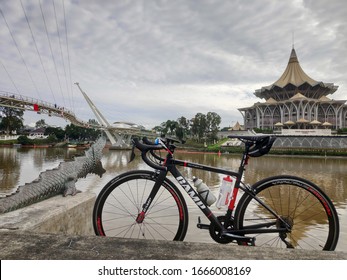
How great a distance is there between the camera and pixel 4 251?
68.9 inches

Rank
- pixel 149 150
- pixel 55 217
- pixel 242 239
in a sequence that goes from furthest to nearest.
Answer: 1. pixel 55 217
2. pixel 149 150
3. pixel 242 239

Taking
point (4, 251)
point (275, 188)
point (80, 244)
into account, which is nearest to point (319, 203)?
point (275, 188)

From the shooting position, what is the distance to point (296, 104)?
6794 centimetres

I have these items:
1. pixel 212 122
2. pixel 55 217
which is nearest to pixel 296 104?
pixel 212 122

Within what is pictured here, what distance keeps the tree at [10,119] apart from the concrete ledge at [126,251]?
8552cm

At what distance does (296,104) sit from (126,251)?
73.4 metres

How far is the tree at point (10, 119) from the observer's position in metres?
76.1

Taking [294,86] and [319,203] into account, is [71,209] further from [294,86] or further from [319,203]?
[294,86]

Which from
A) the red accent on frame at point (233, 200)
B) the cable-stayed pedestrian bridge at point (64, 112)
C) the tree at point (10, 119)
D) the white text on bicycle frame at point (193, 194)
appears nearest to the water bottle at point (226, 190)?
the red accent on frame at point (233, 200)

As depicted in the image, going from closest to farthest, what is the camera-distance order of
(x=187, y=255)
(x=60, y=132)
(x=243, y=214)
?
(x=187, y=255), (x=243, y=214), (x=60, y=132)

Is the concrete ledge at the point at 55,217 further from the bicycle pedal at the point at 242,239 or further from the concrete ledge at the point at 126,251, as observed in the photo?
the bicycle pedal at the point at 242,239

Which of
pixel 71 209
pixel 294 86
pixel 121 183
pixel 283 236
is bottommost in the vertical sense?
pixel 71 209

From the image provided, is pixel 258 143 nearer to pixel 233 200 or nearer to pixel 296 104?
pixel 233 200

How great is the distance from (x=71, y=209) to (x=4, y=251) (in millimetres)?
2949
